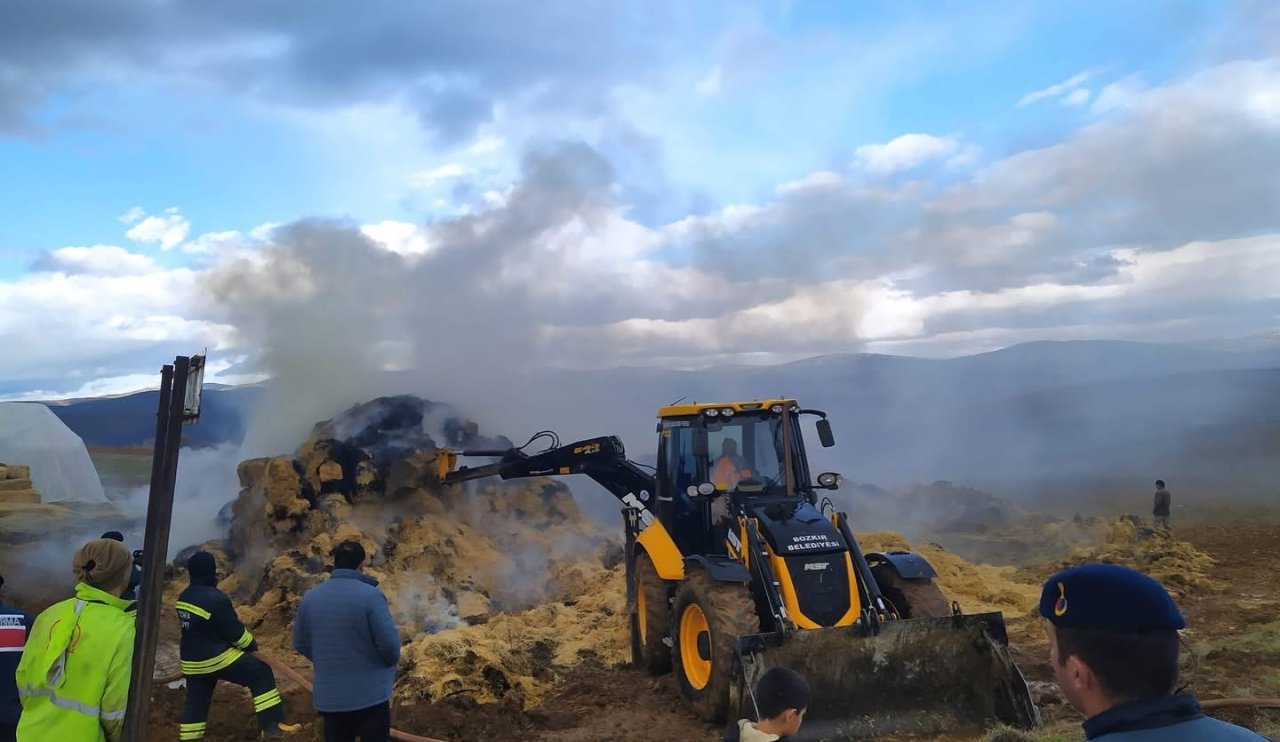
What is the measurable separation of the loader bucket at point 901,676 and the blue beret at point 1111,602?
479cm

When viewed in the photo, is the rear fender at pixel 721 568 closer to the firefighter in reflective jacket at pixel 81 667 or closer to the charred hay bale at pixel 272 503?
the firefighter in reflective jacket at pixel 81 667

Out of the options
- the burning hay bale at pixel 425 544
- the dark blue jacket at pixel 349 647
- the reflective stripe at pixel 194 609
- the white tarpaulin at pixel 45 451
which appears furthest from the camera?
the white tarpaulin at pixel 45 451

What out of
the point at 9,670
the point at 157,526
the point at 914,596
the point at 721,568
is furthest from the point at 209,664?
the point at 914,596

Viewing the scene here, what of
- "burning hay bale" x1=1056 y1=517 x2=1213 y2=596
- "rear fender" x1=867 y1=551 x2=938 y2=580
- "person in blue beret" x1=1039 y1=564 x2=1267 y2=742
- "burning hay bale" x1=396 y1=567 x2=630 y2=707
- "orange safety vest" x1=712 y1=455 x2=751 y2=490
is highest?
"person in blue beret" x1=1039 y1=564 x2=1267 y2=742

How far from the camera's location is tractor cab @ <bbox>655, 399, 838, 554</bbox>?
27.7 ft

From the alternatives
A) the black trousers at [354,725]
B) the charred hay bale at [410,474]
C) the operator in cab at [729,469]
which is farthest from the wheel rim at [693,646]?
the charred hay bale at [410,474]

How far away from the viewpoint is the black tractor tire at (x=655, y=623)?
8.55 m

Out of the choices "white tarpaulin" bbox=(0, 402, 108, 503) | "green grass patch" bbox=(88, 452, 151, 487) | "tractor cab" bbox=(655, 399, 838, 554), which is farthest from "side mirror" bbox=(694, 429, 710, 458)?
"green grass patch" bbox=(88, 452, 151, 487)

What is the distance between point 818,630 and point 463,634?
4584 mm

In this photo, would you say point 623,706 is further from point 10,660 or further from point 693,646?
point 10,660

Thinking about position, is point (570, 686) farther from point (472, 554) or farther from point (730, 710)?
point (472, 554)

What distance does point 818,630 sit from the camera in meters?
6.59

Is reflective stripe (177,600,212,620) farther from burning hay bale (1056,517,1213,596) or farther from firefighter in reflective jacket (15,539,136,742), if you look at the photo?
burning hay bale (1056,517,1213,596)

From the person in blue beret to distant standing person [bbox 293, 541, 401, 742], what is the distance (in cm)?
371
